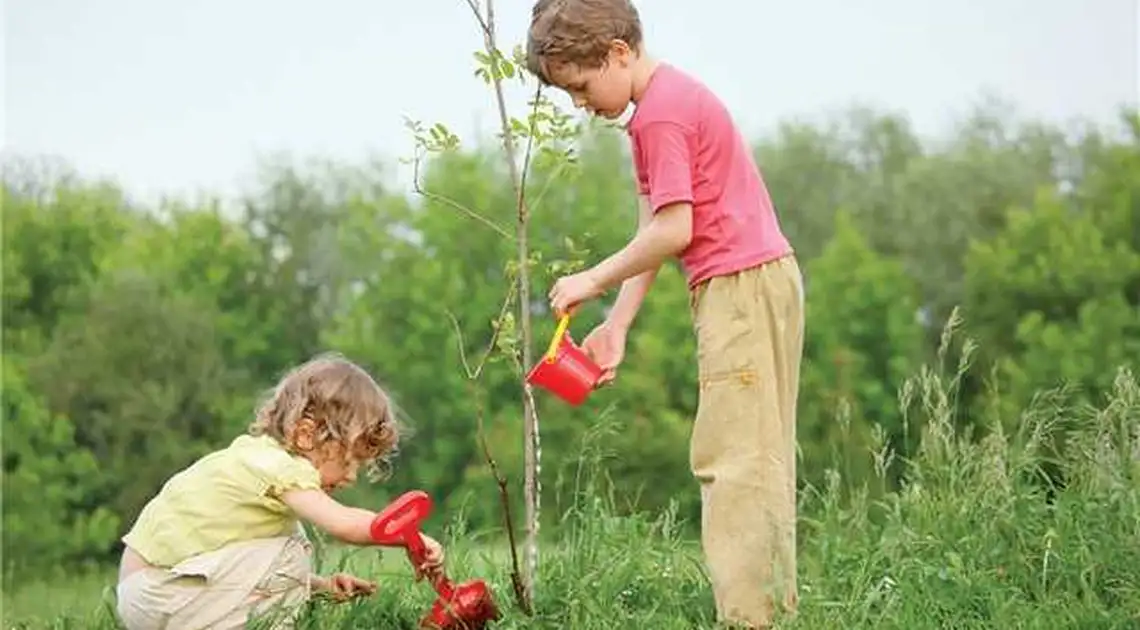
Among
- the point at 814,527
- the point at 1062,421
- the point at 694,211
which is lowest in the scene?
the point at 814,527

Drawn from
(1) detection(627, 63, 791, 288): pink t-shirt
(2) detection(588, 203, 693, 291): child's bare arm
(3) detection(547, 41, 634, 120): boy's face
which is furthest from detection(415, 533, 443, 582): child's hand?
(3) detection(547, 41, 634, 120): boy's face

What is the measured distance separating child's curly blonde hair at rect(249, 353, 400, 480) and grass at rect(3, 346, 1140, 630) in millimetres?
423

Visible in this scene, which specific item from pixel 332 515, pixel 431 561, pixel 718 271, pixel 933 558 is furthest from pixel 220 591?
pixel 933 558

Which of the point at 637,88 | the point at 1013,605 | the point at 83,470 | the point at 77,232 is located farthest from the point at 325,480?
the point at 77,232

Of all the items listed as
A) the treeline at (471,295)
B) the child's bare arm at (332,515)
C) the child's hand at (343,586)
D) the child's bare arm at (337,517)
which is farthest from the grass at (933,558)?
the treeline at (471,295)

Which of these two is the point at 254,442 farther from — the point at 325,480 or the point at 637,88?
the point at 637,88

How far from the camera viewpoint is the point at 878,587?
437 centimetres

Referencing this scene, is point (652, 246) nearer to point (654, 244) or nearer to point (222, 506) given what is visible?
→ point (654, 244)

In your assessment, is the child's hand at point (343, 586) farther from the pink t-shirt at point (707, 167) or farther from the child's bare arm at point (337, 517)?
the pink t-shirt at point (707, 167)

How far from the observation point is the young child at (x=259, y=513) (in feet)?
13.7

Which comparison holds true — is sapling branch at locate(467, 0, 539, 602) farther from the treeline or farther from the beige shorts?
the treeline

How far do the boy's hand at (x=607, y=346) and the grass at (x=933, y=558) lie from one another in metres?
0.41

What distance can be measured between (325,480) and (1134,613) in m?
1.71

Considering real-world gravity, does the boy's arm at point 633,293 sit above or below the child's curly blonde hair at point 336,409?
above
